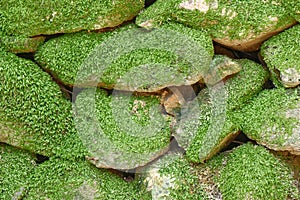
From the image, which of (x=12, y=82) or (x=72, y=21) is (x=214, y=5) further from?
(x=12, y=82)

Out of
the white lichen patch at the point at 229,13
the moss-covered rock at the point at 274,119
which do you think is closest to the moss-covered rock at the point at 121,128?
the moss-covered rock at the point at 274,119

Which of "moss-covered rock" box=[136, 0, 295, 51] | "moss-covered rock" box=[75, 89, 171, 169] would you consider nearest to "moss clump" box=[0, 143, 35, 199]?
"moss-covered rock" box=[75, 89, 171, 169]

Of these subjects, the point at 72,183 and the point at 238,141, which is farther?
the point at 238,141

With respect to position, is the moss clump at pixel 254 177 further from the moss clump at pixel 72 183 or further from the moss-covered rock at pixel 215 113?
the moss clump at pixel 72 183

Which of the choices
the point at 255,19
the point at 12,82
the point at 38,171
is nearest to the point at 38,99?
the point at 12,82

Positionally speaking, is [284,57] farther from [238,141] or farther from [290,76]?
[238,141]

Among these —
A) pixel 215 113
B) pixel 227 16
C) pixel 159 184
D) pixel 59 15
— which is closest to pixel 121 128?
pixel 159 184
